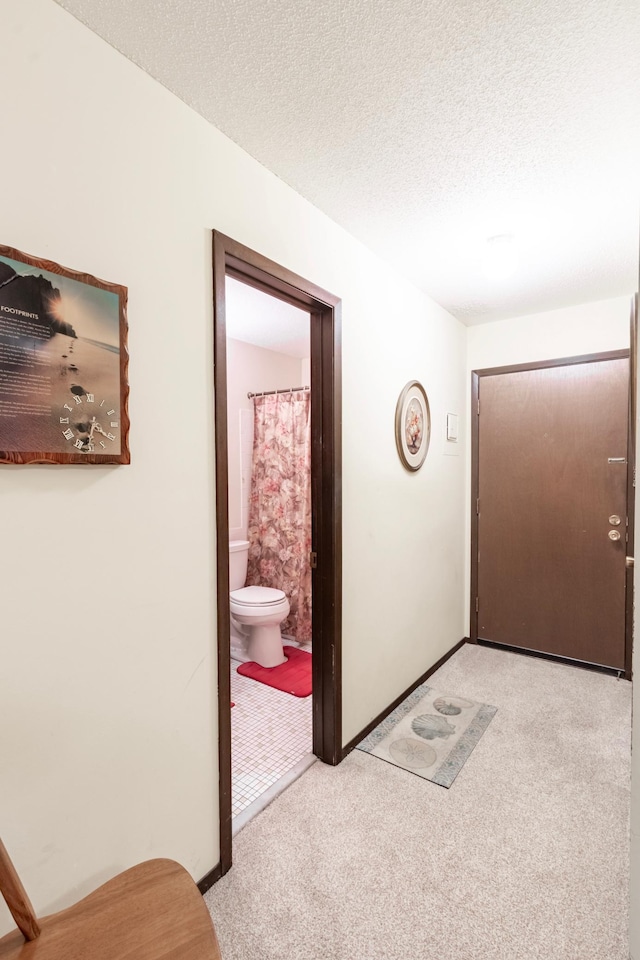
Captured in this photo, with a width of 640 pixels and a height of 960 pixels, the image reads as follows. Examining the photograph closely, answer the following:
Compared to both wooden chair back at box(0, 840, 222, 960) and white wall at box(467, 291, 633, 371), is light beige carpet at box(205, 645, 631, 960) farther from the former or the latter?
white wall at box(467, 291, 633, 371)

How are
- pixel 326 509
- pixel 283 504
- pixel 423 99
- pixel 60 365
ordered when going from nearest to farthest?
pixel 60 365 < pixel 423 99 < pixel 326 509 < pixel 283 504

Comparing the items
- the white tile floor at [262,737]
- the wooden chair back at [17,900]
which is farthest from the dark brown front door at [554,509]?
the wooden chair back at [17,900]

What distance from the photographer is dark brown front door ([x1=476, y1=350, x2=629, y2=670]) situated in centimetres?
300

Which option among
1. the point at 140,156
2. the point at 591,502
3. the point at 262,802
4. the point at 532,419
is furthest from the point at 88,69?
the point at 591,502

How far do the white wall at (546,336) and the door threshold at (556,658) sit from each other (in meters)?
0.21

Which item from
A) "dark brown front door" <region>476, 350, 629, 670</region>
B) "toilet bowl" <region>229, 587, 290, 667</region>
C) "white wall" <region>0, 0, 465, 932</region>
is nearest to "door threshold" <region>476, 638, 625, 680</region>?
"dark brown front door" <region>476, 350, 629, 670</region>

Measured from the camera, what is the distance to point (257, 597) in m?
3.15

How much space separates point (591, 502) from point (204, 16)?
307 centimetres

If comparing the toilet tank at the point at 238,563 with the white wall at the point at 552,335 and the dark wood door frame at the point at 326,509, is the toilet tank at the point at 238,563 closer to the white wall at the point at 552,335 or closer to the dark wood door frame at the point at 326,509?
the dark wood door frame at the point at 326,509

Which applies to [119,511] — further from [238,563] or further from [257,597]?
[238,563]

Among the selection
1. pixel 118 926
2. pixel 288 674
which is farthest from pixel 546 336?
pixel 118 926

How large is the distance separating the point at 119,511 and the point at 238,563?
7.68 ft

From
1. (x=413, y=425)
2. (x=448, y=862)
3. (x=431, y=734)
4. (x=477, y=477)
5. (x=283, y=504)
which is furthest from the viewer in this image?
(x=283, y=504)

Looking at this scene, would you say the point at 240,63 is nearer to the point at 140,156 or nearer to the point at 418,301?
the point at 140,156
